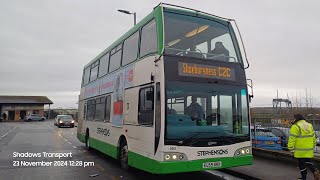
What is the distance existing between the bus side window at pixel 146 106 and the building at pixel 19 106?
7579cm

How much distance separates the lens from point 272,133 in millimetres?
11484

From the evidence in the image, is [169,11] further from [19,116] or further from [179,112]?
[19,116]

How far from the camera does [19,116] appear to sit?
7769cm

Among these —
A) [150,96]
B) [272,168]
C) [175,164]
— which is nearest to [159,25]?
[150,96]

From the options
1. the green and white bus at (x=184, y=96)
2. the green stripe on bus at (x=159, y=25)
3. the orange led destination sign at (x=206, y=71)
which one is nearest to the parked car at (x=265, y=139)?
the green and white bus at (x=184, y=96)

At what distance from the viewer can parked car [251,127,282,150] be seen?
1148 cm

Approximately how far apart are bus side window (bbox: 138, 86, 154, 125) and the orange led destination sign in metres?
0.89

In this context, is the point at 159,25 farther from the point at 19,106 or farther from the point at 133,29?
the point at 19,106

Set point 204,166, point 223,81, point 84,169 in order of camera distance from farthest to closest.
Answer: point 84,169 → point 223,81 → point 204,166

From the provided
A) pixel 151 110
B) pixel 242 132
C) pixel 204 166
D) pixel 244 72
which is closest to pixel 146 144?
pixel 151 110

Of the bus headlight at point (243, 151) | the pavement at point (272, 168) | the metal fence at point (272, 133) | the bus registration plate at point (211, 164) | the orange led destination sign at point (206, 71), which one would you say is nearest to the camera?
the bus registration plate at point (211, 164)

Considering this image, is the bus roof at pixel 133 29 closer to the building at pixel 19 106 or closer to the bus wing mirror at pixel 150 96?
the bus wing mirror at pixel 150 96

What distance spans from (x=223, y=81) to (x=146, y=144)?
7.73 feet

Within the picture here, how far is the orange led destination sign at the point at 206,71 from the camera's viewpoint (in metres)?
7.24
